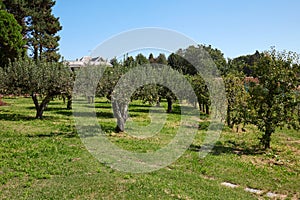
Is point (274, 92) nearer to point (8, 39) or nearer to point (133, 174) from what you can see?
point (133, 174)

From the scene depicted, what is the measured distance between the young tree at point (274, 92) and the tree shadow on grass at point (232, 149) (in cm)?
55

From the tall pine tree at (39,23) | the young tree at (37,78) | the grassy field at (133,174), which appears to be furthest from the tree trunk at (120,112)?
the tall pine tree at (39,23)

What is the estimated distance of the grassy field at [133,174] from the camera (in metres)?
6.00

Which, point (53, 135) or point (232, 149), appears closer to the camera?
point (232, 149)

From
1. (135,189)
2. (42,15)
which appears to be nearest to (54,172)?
(135,189)

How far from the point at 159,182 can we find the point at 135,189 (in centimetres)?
71

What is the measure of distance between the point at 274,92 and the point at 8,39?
1105 inches

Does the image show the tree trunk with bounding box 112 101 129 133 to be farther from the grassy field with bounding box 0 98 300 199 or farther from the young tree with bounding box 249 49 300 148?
the young tree with bounding box 249 49 300 148

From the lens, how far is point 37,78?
1522cm

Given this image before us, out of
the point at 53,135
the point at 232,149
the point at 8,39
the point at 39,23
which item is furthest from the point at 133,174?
the point at 39,23

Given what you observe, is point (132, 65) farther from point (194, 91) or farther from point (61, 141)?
point (194, 91)

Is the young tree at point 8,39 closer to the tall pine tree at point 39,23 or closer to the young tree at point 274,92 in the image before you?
the tall pine tree at point 39,23

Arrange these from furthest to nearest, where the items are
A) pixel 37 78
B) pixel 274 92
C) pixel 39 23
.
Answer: pixel 39 23
pixel 37 78
pixel 274 92

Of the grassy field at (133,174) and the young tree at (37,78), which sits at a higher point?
the young tree at (37,78)
